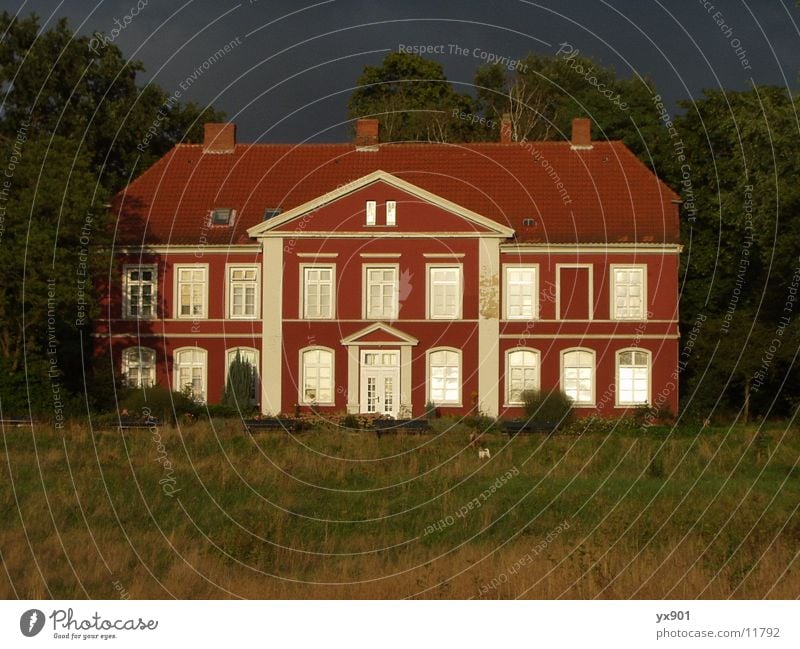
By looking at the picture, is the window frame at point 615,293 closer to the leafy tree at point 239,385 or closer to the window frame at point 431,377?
the window frame at point 431,377

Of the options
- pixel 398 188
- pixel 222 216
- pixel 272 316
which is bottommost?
pixel 272 316

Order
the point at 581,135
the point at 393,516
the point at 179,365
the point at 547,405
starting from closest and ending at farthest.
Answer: the point at 393,516, the point at 547,405, the point at 179,365, the point at 581,135

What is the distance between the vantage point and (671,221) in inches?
1738

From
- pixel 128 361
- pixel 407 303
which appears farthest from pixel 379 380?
pixel 128 361

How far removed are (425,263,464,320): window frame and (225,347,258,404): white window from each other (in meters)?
5.54

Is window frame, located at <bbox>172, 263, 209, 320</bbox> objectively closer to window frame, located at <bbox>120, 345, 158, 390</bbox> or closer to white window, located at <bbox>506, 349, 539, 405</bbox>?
window frame, located at <bbox>120, 345, 158, 390</bbox>

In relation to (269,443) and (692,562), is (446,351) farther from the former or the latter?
(692,562)

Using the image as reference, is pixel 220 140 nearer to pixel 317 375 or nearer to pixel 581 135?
pixel 317 375

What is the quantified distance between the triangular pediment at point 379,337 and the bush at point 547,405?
158 inches

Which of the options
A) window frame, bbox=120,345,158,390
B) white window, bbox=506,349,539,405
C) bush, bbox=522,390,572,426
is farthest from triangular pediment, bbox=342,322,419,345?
window frame, bbox=120,345,158,390

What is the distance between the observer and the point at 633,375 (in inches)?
A: 1719

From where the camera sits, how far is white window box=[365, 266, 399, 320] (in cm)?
4384

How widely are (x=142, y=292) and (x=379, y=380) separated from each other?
315 inches

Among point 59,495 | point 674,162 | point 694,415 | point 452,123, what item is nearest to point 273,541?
point 59,495
